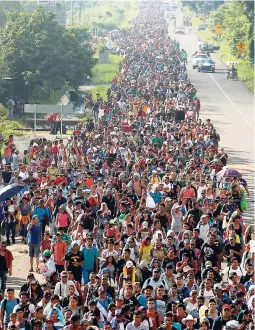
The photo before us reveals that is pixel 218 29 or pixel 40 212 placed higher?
pixel 40 212

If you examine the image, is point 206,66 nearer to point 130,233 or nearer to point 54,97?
point 54,97

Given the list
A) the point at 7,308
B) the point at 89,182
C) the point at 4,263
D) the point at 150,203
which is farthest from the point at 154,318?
the point at 89,182

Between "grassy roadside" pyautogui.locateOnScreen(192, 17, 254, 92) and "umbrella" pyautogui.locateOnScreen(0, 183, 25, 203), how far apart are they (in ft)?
137

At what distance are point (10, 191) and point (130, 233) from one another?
5107mm

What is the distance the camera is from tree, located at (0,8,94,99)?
184 feet

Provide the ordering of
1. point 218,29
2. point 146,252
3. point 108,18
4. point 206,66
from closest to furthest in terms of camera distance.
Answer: point 146,252 → point 206,66 → point 218,29 → point 108,18

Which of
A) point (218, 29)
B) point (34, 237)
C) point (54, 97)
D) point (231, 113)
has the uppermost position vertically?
point (34, 237)

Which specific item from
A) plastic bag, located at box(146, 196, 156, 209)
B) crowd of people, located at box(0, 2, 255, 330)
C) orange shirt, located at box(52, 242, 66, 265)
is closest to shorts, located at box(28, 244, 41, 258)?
crowd of people, located at box(0, 2, 255, 330)

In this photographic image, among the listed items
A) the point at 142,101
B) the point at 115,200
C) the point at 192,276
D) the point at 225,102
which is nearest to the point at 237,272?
the point at 192,276

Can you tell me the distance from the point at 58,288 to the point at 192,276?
199 cm

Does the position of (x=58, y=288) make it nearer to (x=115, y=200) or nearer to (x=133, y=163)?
(x=115, y=200)

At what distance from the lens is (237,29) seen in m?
84.2

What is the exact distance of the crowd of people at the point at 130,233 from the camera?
17828 mm

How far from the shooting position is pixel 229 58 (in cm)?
8819
